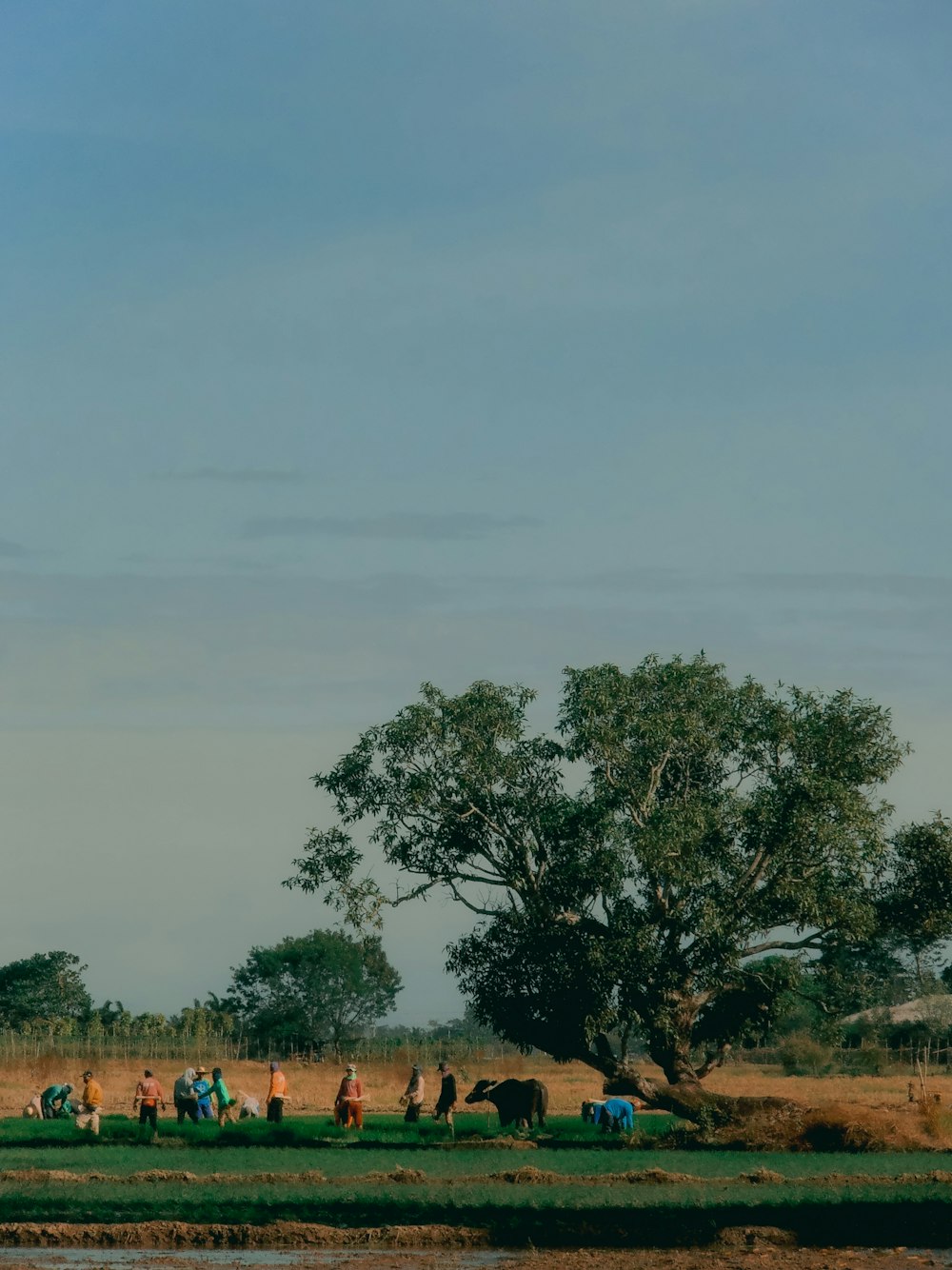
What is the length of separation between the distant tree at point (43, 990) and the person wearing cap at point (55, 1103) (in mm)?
79475

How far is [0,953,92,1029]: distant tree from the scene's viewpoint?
125 m

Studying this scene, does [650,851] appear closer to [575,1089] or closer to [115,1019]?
[575,1089]

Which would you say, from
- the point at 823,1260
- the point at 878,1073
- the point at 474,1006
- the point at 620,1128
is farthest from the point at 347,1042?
the point at 823,1260

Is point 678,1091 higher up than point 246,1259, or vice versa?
point 678,1091

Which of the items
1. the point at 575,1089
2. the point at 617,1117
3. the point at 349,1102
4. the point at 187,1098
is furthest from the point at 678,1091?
the point at 575,1089

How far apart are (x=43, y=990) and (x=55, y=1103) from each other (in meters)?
84.3

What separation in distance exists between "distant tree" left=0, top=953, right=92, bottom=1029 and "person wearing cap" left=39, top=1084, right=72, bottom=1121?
7947 cm

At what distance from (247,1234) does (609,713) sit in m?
24.4

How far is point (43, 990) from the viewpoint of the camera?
127625 millimetres

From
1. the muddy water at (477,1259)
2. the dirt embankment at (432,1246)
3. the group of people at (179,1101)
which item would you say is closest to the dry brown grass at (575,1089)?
the group of people at (179,1101)

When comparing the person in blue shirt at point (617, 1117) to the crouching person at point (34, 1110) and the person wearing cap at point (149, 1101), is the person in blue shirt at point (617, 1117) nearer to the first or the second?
the person wearing cap at point (149, 1101)

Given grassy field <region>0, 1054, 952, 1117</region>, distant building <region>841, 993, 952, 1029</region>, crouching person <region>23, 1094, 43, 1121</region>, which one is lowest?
grassy field <region>0, 1054, 952, 1117</region>

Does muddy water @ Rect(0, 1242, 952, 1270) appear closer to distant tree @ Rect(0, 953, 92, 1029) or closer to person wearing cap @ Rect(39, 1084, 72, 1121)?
person wearing cap @ Rect(39, 1084, 72, 1121)

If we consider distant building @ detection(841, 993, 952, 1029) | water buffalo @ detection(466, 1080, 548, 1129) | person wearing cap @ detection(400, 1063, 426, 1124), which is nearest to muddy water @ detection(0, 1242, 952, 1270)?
water buffalo @ detection(466, 1080, 548, 1129)
